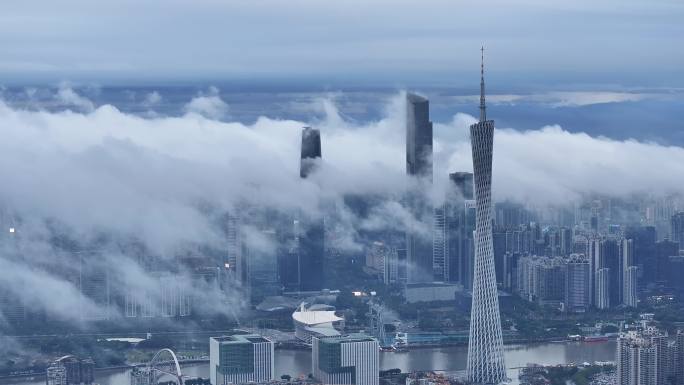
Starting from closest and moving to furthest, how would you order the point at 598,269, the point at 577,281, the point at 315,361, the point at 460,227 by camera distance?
the point at 315,361, the point at 460,227, the point at 598,269, the point at 577,281

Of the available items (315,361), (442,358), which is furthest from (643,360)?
(315,361)

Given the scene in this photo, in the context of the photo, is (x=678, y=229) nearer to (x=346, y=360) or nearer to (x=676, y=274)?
(x=676, y=274)

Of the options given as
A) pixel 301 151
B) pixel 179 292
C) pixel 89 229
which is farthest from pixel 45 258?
pixel 301 151

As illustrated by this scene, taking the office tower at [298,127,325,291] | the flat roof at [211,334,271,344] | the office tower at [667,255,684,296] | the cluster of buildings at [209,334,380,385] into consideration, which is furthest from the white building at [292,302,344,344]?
the office tower at [667,255,684,296]

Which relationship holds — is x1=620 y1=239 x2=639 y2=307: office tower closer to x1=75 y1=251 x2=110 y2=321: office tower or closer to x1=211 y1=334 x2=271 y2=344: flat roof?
x1=211 y1=334 x2=271 y2=344: flat roof

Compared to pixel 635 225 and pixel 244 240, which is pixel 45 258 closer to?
pixel 244 240

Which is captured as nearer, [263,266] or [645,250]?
[263,266]
